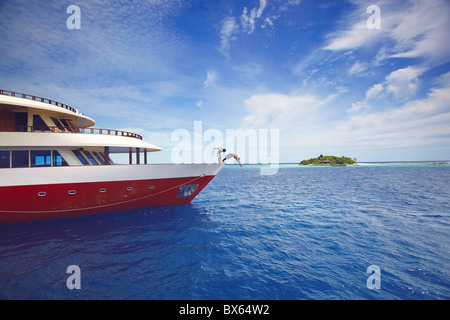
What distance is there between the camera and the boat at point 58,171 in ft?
31.7

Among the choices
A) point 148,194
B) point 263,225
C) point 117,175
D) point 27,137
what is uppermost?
point 27,137

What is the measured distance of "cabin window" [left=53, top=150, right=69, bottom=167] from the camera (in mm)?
10609

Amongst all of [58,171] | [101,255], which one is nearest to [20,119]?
[58,171]

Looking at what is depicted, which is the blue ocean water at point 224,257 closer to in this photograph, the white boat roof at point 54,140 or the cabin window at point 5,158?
the cabin window at point 5,158

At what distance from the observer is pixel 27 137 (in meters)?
9.98

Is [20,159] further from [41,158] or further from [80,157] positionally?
[80,157]

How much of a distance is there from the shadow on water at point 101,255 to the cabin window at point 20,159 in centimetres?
367

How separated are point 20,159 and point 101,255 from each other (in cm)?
865

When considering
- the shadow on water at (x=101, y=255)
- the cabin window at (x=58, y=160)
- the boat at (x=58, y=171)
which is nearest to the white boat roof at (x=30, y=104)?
the boat at (x=58, y=171)

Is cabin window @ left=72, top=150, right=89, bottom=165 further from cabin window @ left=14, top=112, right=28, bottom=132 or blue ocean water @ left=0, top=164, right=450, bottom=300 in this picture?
blue ocean water @ left=0, top=164, right=450, bottom=300

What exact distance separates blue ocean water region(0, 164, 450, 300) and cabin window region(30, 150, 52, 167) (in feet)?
12.3
